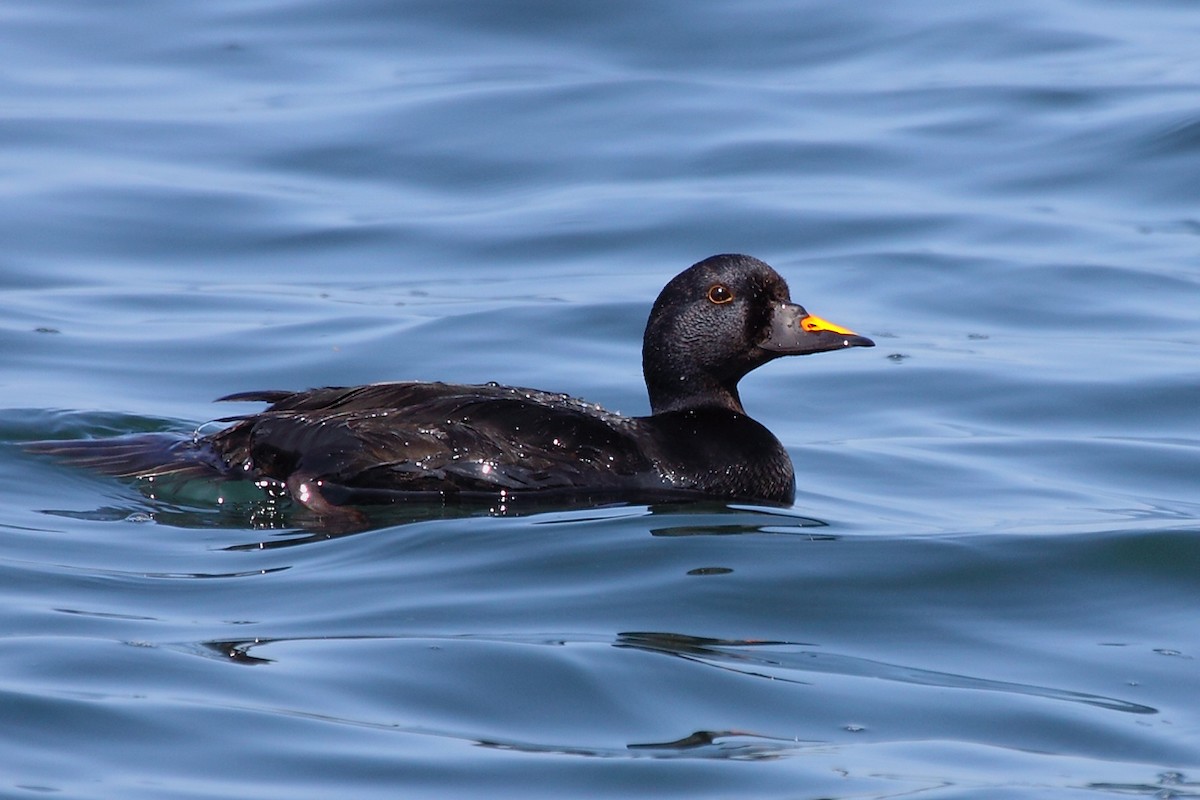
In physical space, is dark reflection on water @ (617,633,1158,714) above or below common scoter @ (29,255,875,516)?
below

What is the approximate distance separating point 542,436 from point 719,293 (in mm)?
1142

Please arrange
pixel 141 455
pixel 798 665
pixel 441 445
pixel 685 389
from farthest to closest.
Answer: pixel 685 389 → pixel 141 455 → pixel 441 445 → pixel 798 665

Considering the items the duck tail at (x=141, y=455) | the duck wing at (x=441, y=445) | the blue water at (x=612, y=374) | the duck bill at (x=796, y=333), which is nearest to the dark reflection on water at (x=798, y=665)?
the blue water at (x=612, y=374)

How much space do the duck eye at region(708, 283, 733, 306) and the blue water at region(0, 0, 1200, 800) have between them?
97 cm

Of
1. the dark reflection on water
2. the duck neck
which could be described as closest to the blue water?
the dark reflection on water

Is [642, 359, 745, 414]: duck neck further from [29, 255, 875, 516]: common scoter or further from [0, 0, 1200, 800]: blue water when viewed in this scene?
[0, 0, 1200, 800]: blue water

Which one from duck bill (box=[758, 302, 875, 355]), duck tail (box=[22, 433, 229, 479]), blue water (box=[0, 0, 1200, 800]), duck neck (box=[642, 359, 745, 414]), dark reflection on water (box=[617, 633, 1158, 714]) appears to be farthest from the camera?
duck neck (box=[642, 359, 745, 414])

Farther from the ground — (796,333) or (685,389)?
(796,333)

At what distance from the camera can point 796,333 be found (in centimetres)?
851

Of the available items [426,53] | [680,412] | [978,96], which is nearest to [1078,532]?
[680,412]

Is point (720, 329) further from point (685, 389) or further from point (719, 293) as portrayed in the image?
point (685, 389)

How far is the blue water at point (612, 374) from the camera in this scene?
18.0ft

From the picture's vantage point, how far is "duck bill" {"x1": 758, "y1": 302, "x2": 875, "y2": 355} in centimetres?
847

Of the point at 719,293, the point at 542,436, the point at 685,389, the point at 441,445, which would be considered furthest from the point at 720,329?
the point at 441,445
